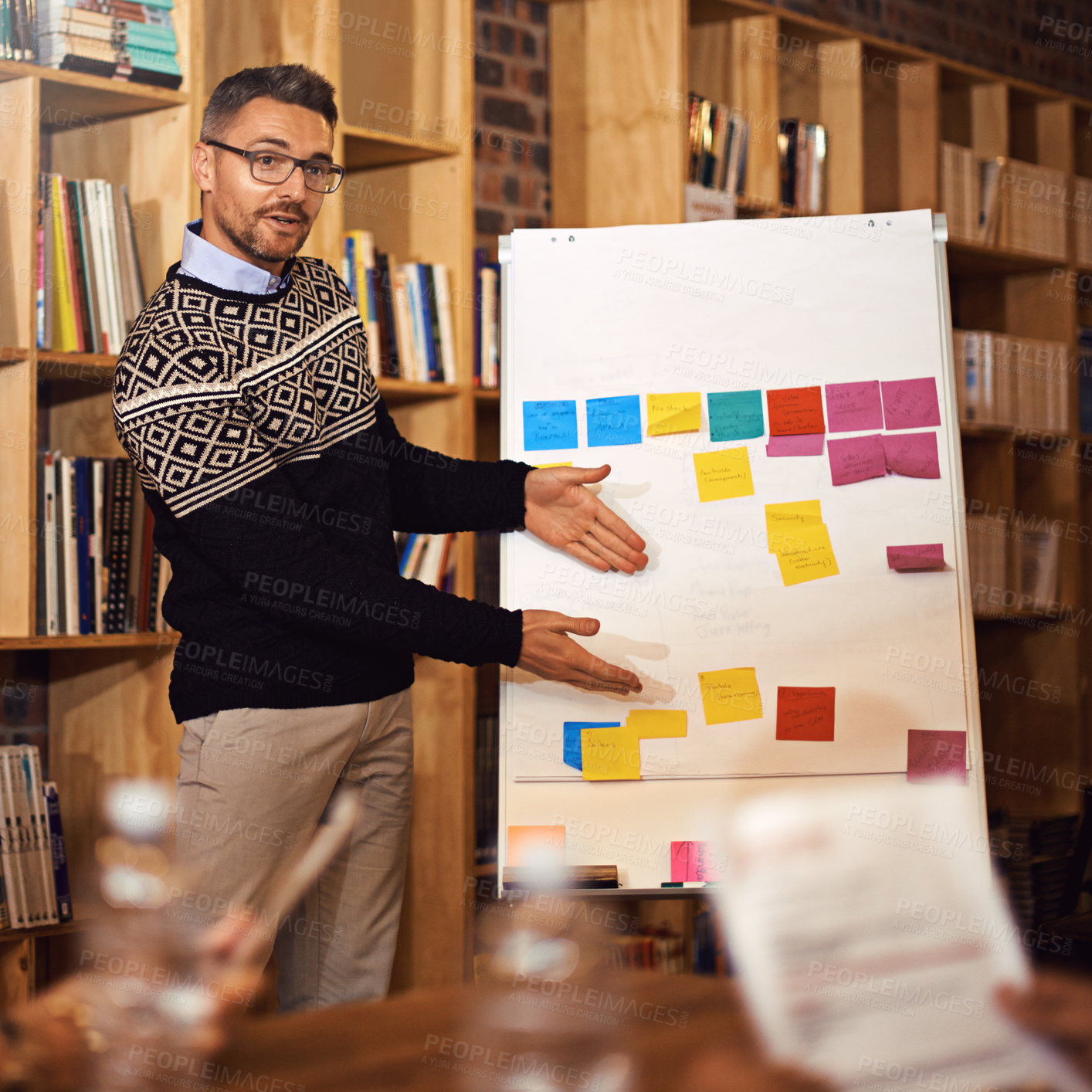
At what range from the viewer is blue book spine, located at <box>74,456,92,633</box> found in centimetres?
215

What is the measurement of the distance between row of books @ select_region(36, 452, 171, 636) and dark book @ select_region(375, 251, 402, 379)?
0.61m

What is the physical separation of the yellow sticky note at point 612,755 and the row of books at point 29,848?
3.25 feet

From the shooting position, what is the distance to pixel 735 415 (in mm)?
1964

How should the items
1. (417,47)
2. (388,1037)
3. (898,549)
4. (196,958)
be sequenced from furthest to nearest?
(417,47)
(898,549)
(388,1037)
(196,958)

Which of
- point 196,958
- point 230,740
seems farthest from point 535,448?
point 196,958

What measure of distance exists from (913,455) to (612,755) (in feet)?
2.28

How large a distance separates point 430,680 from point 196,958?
6.39 ft

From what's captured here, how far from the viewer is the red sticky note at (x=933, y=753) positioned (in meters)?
1.87

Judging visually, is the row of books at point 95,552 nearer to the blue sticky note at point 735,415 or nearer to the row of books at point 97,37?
the row of books at point 97,37

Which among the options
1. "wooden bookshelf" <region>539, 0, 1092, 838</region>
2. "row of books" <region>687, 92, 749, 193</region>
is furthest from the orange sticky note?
"row of books" <region>687, 92, 749, 193</region>

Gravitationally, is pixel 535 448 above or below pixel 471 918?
above

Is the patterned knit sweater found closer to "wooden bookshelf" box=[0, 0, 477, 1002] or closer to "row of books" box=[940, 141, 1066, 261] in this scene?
"wooden bookshelf" box=[0, 0, 477, 1002]

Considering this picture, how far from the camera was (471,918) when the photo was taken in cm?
259

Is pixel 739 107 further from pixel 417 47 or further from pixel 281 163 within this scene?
pixel 281 163
